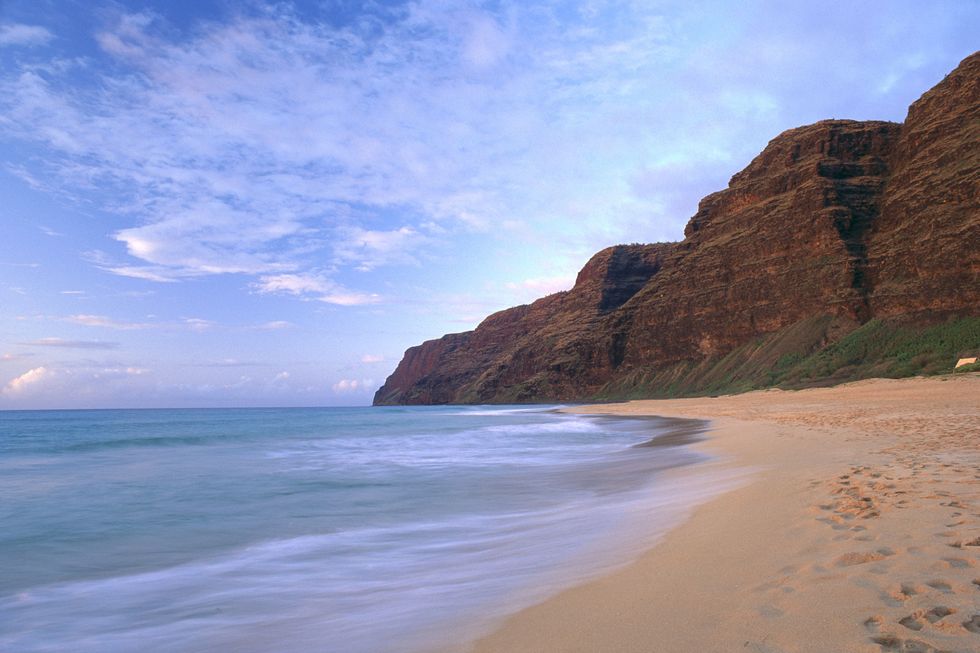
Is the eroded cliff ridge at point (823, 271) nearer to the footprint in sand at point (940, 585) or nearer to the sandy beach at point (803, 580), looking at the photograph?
the sandy beach at point (803, 580)

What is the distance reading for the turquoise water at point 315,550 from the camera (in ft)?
13.9

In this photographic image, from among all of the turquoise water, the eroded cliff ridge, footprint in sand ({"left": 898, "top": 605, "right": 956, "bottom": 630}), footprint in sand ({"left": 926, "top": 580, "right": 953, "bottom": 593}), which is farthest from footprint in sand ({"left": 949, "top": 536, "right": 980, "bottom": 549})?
the eroded cliff ridge

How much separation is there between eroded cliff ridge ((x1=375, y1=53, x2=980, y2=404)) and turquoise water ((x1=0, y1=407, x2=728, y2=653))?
1521 inches

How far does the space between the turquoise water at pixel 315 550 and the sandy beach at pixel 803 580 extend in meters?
0.49

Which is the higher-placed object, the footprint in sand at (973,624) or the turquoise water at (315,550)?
the footprint in sand at (973,624)

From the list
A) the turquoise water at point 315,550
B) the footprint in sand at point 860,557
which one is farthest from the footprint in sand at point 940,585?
the turquoise water at point 315,550

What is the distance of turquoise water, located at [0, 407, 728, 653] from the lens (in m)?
4.23

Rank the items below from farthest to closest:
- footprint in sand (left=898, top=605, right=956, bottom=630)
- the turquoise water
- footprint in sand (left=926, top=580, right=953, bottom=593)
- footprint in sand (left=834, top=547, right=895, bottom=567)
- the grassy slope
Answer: the grassy slope, the turquoise water, footprint in sand (left=834, top=547, right=895, bottom=567), footprint in sand (left=926, top=580, right=953, bottom=593), footprint in sand (left=898, top=605, right=956, bottom=630)

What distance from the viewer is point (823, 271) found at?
5969cm

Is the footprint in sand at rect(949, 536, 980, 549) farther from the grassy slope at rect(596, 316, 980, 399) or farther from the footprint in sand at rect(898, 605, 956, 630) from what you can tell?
the grassy slope at rect(596, 316, 980, 399)

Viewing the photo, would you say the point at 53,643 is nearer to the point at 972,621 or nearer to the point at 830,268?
the point at 972,621

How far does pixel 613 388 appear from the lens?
312 ft

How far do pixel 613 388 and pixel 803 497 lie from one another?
91.2 meters

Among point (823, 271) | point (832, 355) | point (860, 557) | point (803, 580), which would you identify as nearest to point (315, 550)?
point (803, 580)
